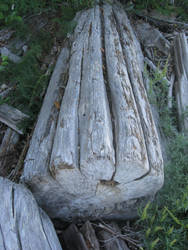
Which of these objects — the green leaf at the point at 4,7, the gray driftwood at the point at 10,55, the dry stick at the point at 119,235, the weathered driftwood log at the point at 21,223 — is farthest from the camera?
the gray driftwood at the point at 10,55

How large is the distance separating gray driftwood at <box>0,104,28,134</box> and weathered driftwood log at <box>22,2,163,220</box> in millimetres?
585

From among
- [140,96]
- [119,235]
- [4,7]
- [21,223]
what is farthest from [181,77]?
[21,223]

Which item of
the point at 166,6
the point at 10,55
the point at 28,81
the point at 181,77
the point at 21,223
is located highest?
the point at 166,6

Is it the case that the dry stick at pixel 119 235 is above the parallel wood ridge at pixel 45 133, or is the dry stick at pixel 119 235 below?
below

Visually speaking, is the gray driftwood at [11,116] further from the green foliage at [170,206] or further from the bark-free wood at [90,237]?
the green foliage at [170,206]

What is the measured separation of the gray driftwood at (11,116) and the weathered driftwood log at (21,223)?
3.85 ft

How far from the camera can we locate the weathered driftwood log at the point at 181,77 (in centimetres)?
321

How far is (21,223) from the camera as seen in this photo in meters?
1.86

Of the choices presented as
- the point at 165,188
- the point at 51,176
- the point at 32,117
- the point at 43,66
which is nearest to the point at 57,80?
the point at 32,117

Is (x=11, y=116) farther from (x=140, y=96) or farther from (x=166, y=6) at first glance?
(x=166, y=6)

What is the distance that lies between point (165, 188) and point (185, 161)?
16.5 inches

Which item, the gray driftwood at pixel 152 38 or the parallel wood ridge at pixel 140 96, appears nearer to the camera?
the parallel wood ridge at pixel 140 96

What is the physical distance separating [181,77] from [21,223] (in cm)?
317

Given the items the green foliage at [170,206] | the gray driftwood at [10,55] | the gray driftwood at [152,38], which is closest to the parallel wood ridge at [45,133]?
the green foliage at [170,206]
